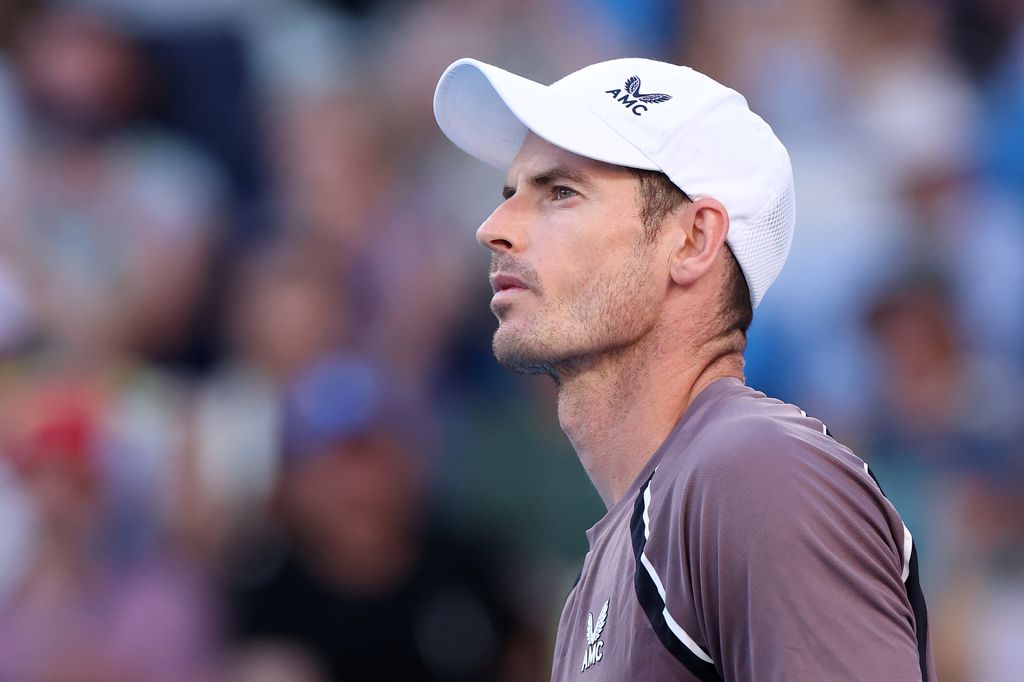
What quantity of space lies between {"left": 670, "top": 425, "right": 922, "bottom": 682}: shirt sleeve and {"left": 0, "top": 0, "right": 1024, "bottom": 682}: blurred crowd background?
3111 mm

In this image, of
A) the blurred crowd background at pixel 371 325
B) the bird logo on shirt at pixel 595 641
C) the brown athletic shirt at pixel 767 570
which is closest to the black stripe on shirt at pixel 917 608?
the brown athletic shirt at pixel 767 570

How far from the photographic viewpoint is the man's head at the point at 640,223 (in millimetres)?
2412

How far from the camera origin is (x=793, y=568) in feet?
5.90

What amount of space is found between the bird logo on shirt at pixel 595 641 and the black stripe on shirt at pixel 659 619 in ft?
0.45

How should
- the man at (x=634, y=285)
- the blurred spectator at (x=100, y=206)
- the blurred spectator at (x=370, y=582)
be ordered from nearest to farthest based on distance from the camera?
the man at (x=634, y=285) → the blurred spectator at (x=370, y=582) → the blurred spectator at (x=100, y=206)

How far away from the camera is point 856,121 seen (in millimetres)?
5980

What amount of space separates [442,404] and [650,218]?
3.22 meters

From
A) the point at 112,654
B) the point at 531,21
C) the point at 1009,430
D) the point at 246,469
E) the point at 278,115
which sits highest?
the point at 531,21

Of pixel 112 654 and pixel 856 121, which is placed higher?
pixel 856 121

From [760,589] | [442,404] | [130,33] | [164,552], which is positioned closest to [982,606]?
[442,404]

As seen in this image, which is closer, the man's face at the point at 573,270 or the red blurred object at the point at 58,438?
the man's face at the point at 573,270

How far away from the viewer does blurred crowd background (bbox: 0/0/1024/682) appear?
4.94m

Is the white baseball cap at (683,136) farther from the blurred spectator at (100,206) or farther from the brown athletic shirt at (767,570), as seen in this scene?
the blurred spectator at (100,206)

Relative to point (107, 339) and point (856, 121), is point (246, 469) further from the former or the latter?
point (856, 121)
